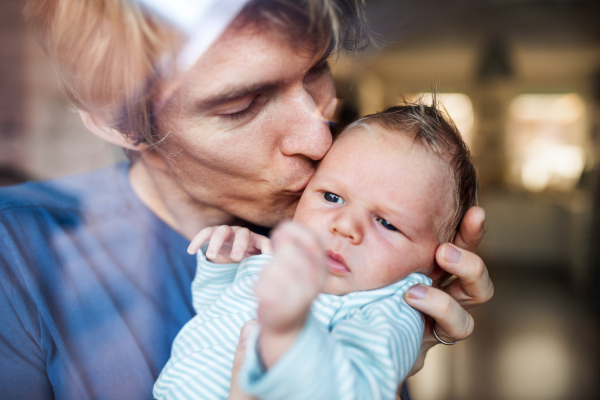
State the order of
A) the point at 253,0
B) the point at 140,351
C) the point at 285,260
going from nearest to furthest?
the point at 285,260 → the point at 253,0 → the point at 140,351

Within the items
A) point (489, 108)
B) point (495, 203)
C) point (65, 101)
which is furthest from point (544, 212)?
point (65, 101)

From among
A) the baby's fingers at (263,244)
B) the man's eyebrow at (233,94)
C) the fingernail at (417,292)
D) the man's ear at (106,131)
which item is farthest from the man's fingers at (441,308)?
the man's ear at (106,131)

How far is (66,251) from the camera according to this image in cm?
60

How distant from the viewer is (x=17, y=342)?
52cm

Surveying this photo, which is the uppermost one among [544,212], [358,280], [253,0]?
[253,0]

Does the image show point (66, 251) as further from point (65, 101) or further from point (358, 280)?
point (358, 280)

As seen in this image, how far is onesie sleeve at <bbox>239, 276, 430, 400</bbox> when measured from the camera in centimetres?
35

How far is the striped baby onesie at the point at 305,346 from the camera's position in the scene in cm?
36

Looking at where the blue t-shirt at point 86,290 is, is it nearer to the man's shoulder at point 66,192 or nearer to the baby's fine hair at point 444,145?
the man's shoulder at point 66,192

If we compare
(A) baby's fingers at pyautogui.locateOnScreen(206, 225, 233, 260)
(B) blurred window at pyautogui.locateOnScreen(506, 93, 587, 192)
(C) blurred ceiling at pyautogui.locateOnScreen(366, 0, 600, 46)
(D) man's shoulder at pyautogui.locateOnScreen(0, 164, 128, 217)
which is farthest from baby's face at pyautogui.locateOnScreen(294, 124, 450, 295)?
(B) blurred window at pyautogui.locateOnScreen(506, 93, 587, 192)

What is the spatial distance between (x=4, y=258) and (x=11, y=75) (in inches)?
11.8

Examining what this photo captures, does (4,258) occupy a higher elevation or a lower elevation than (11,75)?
lower

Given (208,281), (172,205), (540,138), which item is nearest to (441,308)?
(208,281)

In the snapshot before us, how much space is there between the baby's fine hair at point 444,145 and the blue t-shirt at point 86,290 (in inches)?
15.9
